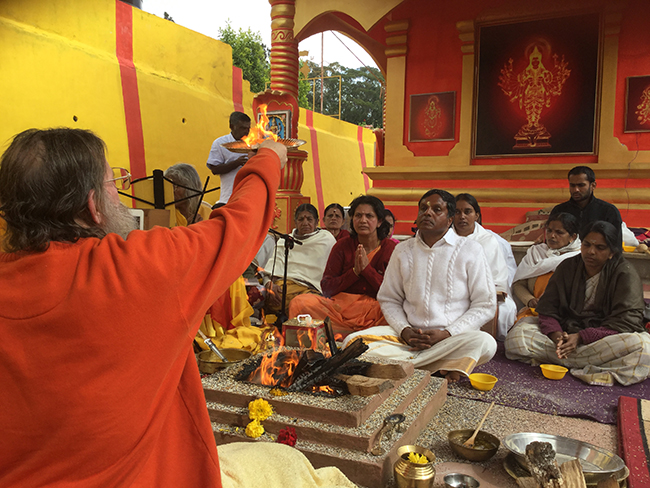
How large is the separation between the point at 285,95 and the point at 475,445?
766cm

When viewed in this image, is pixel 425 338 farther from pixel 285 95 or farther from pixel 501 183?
pixel 285 95

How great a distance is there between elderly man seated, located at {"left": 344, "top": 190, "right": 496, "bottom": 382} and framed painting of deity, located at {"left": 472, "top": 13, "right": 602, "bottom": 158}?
4947 millimetres

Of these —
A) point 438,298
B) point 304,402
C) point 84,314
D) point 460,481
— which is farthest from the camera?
point 438,298

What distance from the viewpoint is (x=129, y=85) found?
9211 mm

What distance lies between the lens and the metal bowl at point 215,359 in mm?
3268

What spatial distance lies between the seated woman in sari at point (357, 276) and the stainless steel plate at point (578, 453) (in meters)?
2.08

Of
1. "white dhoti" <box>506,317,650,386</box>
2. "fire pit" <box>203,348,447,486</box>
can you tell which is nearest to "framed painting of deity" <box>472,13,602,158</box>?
"white dhoti" <box>506,317,650,386</box>

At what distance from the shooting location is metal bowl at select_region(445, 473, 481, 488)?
Result: 89.4 inches

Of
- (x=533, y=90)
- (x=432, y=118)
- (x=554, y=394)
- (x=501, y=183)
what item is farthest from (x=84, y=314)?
(x=533, y=90)

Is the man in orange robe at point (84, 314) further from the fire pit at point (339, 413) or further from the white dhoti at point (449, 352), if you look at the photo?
the white dhoti at point (449, 352)

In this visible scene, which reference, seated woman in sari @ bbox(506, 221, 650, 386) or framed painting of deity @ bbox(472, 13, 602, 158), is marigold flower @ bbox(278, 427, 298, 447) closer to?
seated woman in sari @ bbox(506, 221, 650, 386)

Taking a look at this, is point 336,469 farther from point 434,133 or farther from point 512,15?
point 512,15

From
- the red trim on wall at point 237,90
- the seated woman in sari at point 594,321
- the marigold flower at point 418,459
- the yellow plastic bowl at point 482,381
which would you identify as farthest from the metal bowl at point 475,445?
the red trim on wall at point 237,90

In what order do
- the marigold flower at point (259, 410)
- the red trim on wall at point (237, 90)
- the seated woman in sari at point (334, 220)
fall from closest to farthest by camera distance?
1. the marigold flower at point (259, 410)
2. the seated woman in sari at point (334, 220)
3. the red trim on wall at point (237, 90)
